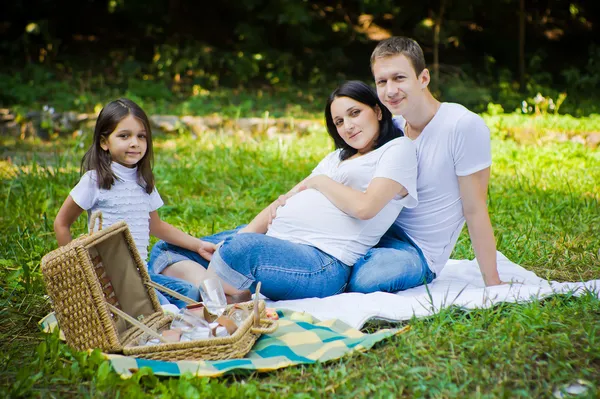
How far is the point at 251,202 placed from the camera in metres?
4.98

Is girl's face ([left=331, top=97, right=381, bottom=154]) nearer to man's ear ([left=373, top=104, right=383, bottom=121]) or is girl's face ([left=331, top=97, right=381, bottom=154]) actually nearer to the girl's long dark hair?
man's ear ([left=373, top=104, right=383, bottom=121])

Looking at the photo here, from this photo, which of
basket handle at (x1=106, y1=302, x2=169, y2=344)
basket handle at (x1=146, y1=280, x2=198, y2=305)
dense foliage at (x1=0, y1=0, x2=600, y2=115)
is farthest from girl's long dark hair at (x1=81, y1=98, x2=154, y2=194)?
dense foliage at (x1=0, y1=0, x2=600, y2=115)

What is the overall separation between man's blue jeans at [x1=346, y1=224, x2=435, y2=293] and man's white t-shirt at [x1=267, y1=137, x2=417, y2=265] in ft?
0.20

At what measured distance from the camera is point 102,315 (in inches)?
92.7

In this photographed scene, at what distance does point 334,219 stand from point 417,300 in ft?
1.81

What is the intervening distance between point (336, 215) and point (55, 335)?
1.35 meters

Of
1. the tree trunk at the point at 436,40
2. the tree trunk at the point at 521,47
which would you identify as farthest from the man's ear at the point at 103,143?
the tree trunk at the point at 521,47

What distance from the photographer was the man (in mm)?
2979

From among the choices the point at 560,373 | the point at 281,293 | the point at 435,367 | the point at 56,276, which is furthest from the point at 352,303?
the point at 56,276

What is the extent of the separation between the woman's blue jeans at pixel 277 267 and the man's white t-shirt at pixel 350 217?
77 millimetres

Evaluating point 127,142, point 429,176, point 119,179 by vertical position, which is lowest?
point 429,176

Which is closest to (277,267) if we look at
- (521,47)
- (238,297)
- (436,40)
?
(238,297)

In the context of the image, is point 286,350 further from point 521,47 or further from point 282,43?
point 282,43

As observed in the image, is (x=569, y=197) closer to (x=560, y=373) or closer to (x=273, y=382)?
(x=560, y=373)
